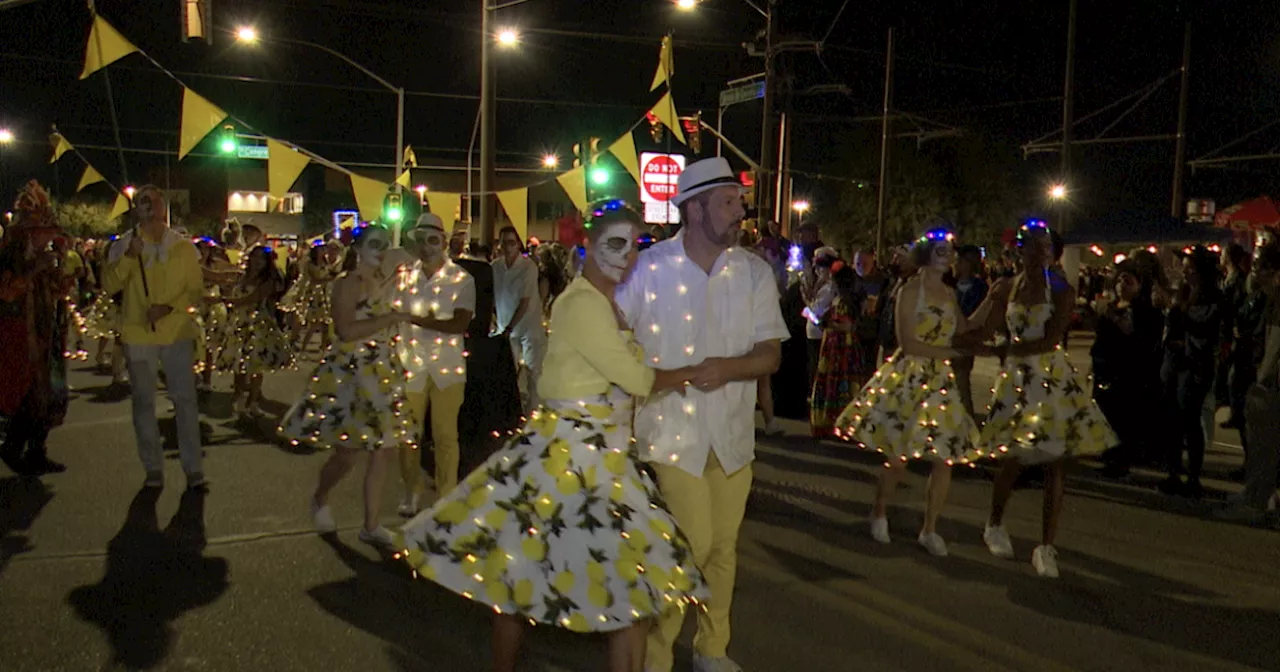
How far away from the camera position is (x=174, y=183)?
64500 millimetres

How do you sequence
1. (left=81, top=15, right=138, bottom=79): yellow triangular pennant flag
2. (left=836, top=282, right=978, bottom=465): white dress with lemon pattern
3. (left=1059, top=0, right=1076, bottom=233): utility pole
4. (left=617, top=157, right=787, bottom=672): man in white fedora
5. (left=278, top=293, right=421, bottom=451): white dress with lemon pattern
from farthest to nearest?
(left=1059, top=0, right=1076, bottom=233): utility pole
(left=81, top=15, right=138, bottom=79): yellow triangular pennant flag
(left=278, top=293, right=421, bottom=451): white dress with lemon pattern
(left=836, top=282, right=978, bottom=465): white dress with lemon pattern
(left=617, top=157, right=787, bottom=672): man in white fedora

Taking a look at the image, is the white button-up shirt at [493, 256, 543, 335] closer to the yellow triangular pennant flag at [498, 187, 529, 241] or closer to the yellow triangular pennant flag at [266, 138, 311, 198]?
the yellow triangular pennant flag at [498, 187, 529, 241]

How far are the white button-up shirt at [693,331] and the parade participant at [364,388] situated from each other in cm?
254

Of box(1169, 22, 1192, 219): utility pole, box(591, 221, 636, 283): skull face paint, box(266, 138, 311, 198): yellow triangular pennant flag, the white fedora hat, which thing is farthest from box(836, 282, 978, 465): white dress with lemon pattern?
box(1169, 22, 1192, 219): utility pole

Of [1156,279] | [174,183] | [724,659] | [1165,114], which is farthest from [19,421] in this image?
[174,183]

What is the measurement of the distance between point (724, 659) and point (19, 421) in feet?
20.8

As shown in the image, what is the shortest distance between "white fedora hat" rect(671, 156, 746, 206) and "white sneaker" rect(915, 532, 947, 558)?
10.0 feet

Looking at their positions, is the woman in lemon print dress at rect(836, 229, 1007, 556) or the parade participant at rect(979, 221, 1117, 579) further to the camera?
the woman in lemon print dress at rect(836, 229, 1007, 556)

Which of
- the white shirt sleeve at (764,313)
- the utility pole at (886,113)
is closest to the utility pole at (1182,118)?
the utility pole at (886,113)

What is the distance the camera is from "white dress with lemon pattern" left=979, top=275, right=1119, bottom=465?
6.20 meters

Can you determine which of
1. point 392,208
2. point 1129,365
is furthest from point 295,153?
point 1129,365

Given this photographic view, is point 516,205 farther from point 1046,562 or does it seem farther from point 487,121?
point 1046,562

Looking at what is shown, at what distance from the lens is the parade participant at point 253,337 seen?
11.5 m

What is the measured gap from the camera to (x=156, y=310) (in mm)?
7523
